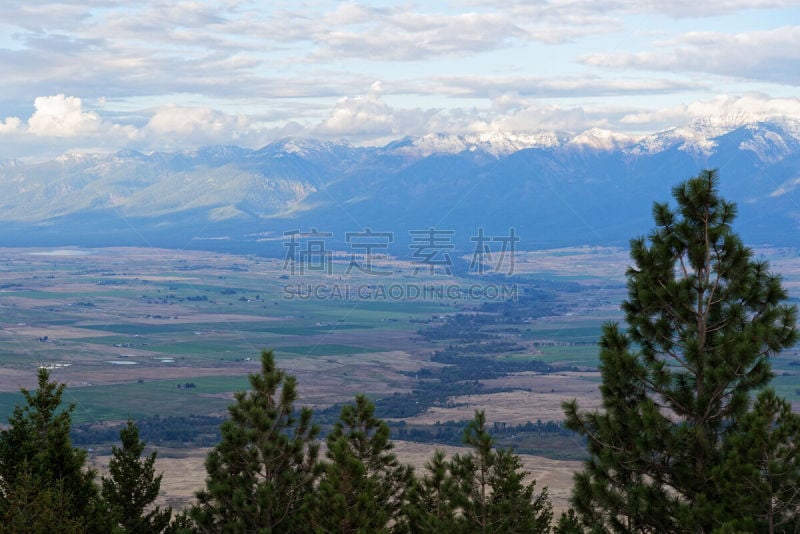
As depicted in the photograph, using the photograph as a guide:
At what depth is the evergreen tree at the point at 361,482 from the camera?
22.7 meters

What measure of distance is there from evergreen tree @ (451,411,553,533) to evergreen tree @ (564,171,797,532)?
13.3 feet

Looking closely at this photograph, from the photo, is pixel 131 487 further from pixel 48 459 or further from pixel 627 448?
pixel 627 448

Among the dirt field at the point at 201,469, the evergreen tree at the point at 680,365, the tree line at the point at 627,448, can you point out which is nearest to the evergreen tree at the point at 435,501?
the tree line at the point at 627,448

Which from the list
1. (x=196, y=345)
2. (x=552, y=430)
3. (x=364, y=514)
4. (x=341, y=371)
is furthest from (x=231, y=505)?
(x=196, y=345)

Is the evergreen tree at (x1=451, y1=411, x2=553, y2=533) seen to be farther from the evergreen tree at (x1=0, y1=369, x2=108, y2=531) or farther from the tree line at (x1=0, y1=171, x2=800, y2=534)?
the evergreen tree at (x1=0, y1=369, x2=108, y2=531)

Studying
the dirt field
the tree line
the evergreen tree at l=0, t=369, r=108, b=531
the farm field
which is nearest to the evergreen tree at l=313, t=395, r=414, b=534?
the tree line

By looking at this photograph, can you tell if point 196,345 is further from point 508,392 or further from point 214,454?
point 214,454

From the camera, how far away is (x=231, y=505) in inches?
979

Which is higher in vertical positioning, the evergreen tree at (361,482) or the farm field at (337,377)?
the evergreen tree at (361,482)

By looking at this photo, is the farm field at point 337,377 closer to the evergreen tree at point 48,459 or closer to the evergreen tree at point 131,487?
the evergreen tree at point 131,487

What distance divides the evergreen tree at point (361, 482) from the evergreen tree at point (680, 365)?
4.91 metres

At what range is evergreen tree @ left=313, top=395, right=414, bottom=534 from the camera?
22.7 m

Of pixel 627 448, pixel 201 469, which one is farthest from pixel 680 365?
pixel 201 469

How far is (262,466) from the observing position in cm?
2528
